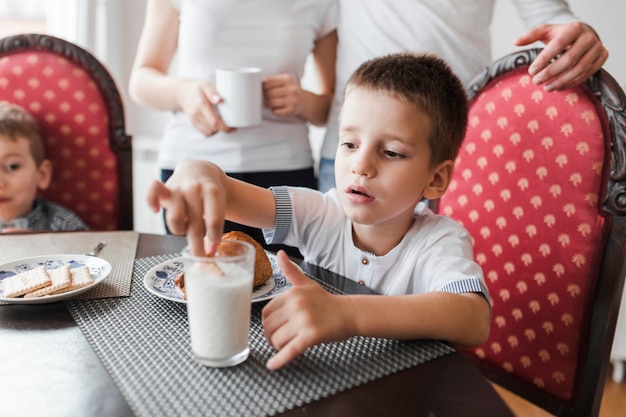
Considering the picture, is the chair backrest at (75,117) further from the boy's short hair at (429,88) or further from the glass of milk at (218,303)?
the glass of milk at (218,303)

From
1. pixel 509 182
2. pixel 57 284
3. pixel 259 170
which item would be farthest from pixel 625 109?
pixel 57 284

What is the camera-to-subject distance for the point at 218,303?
2.16 ft

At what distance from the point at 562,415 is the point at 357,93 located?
71 cm

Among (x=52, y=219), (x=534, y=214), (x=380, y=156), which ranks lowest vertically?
(x=52, y=219)

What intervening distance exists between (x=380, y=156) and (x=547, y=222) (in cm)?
39

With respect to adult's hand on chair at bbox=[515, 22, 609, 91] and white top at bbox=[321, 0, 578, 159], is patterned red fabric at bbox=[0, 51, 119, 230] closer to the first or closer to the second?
white top at bbox=[321, 0, 578, 159]

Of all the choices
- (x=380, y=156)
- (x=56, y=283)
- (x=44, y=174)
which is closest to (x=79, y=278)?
(x=56, y=283)

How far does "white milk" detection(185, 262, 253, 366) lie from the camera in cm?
66

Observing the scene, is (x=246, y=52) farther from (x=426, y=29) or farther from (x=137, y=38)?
(x=137, y=38)

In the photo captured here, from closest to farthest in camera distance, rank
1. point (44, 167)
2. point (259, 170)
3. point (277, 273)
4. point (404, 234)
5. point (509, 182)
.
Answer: point (277, 273) → point (404, 234) → point (509, 182) → point (259, 170) → point (44, 167)

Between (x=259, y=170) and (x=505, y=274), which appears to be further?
(x=259, y=170)

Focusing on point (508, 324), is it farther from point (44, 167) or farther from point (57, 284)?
point (44, 167)

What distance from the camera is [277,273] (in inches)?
38.5

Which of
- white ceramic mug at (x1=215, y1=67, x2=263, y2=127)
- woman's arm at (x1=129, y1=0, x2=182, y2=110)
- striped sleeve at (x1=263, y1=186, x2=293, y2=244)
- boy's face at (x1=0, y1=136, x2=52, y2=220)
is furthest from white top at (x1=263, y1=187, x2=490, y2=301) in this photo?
boy's face at (x1=0, y1=136, x2=52, y2=220)
